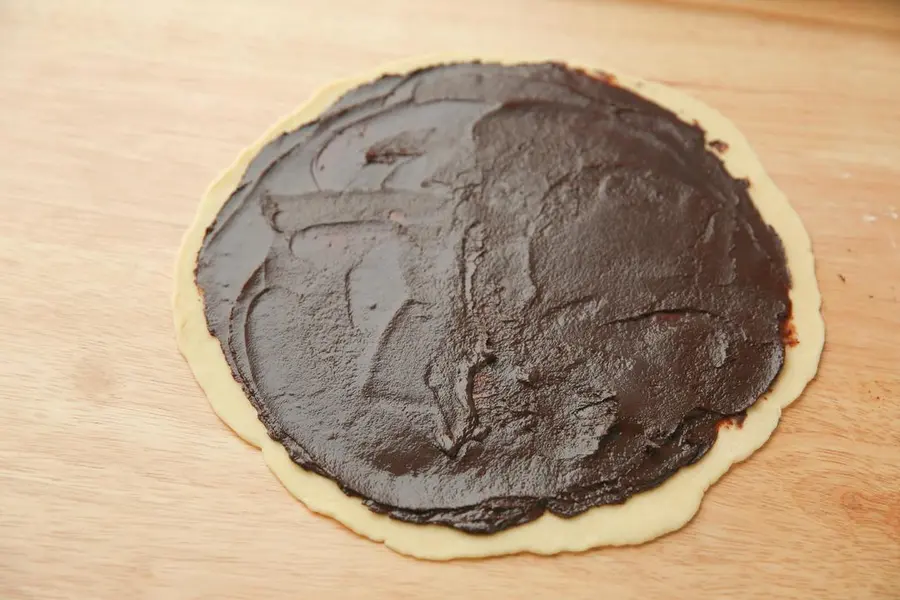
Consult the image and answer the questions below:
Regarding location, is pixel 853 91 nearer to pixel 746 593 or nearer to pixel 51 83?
pixel 746 593

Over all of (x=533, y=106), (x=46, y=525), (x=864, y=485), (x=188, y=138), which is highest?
(x=533, y=106)

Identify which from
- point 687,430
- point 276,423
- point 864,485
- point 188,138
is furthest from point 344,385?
Result: point 864,485

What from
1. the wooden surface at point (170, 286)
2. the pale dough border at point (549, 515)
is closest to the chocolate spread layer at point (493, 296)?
the pale dough border at point (549, 515)

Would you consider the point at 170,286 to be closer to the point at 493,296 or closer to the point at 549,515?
the point at 493,296

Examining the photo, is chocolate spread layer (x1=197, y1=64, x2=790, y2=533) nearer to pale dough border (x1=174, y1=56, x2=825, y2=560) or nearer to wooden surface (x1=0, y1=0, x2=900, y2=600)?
pale dough border (x1=174, y1=56, x2=825, y2=560)

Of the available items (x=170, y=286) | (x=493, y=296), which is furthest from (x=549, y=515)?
(x=170, y=286)

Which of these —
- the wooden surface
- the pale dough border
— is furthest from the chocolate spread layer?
the wooden surface
